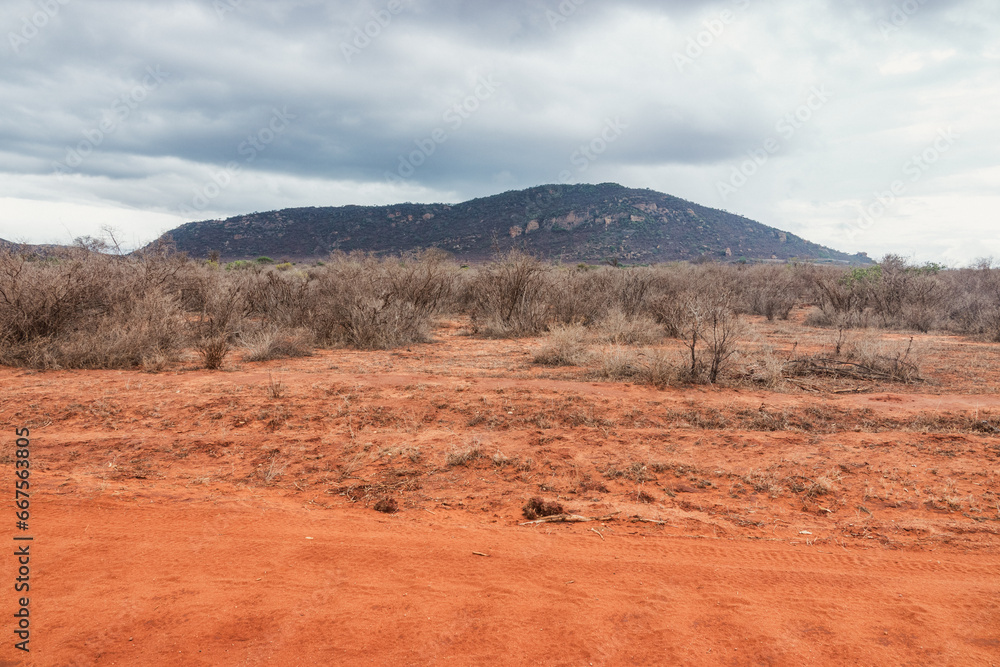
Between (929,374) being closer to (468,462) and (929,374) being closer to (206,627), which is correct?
(468,462)

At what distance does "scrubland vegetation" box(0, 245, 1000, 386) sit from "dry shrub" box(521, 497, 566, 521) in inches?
189

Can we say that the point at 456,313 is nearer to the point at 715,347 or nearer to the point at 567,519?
the point at 715,347

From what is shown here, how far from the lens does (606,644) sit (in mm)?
2660

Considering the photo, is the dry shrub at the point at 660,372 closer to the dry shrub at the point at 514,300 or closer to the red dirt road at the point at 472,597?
the red dirt road at the point at 472,597

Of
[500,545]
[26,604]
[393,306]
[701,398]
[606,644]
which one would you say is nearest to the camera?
[606,644]

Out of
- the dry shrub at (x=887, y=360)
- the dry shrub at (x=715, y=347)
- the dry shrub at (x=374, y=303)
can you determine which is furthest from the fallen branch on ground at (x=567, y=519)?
the dry shrub at (x=374, y=303)

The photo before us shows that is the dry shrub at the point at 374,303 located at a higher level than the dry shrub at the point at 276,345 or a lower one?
higher

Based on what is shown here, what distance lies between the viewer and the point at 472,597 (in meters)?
3.05

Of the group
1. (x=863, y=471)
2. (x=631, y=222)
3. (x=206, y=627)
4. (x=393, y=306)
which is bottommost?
(x=206, y=627)

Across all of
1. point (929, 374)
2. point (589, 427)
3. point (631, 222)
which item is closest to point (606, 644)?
point (589, 427)

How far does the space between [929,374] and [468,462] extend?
949 centimetres

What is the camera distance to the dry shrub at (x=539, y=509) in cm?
422

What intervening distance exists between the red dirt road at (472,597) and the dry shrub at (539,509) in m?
0.21

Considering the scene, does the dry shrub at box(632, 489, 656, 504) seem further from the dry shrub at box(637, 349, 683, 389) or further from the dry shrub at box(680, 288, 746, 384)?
the dry shrub at box(680, 288, 746, 384)
